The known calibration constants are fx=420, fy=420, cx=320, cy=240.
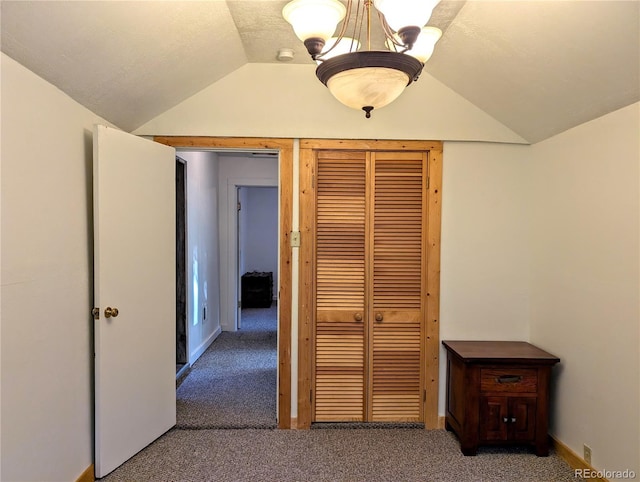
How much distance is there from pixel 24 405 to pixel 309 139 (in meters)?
2.12

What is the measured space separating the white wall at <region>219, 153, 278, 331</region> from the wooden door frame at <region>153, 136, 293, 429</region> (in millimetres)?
2581

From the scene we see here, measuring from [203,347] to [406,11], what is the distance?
415 cm

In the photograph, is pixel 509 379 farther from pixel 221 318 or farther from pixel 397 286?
pixel 221 318

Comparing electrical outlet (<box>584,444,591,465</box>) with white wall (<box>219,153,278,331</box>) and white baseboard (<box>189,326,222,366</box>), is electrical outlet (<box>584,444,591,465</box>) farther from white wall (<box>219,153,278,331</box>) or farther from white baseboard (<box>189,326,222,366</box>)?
white wall (<box>219,153,278,331</box>)

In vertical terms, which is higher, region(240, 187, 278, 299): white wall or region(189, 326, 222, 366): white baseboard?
region(240, 187, 278, 299): white wall

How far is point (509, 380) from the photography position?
2561 mm

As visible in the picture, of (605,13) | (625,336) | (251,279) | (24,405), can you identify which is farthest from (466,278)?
(251,279)

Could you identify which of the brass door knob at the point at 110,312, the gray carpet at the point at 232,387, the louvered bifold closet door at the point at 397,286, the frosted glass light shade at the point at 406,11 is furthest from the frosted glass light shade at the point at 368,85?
the gray carpet at the point at 232,387

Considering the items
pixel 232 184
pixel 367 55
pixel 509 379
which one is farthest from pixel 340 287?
pixel 232 184

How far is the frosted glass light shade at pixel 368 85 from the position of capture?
1.36 meters

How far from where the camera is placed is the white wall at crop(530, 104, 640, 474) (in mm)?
2041

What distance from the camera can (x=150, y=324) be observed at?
8.64ft

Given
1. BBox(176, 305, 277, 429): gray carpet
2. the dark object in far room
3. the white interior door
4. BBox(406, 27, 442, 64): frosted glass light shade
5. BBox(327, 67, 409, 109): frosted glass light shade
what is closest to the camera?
BBox(327, 67, 409, 109): frosted glass light shade

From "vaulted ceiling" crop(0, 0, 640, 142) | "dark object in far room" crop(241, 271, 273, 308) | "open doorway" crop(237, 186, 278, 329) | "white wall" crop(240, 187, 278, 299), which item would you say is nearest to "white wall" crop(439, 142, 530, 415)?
"vaulted ceiling" crop(0, 0, 640, 142)
